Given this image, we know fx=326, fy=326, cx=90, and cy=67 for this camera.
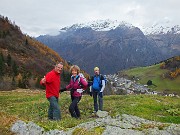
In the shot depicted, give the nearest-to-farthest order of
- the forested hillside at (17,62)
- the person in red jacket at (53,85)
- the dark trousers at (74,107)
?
the person in red jacket at (53,85) → the dark trousers at (74,107) → the forested hillside at (17,62)

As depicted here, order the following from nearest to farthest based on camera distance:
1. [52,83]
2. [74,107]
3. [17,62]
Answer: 1. [52,83]
2. [74,107]
3. [17,62]

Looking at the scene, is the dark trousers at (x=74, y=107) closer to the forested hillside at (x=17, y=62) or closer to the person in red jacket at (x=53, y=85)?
the person in red jacket at (x=53, y=85)

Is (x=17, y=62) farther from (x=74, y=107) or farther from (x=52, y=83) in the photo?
(x=52, y=83)

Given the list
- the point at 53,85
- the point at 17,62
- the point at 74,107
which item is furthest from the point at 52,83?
the point at 17,62

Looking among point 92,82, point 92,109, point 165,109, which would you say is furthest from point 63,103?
point 165,109

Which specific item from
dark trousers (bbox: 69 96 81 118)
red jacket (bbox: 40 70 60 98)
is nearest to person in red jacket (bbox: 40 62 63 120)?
red jacket (bbox: 40 70 60 98)

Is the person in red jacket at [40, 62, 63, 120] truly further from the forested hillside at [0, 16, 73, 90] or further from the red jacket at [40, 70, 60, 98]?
the forested hillside at [0, 16, 73, 90]

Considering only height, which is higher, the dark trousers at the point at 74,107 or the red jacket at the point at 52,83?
the red jacket at the point at 52,83

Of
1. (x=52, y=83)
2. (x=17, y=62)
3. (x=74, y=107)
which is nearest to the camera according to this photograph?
(x=52, y=83)

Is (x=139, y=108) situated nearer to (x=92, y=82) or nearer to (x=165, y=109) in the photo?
(x=165, y=109)

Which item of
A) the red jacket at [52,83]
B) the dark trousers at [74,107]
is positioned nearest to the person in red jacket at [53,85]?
the red jacket at [52,83]

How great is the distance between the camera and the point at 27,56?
411 feet

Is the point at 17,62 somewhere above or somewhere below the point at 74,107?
above

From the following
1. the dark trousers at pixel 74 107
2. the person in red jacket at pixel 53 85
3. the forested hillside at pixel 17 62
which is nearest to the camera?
the person in red jacket at pixel 53 85
